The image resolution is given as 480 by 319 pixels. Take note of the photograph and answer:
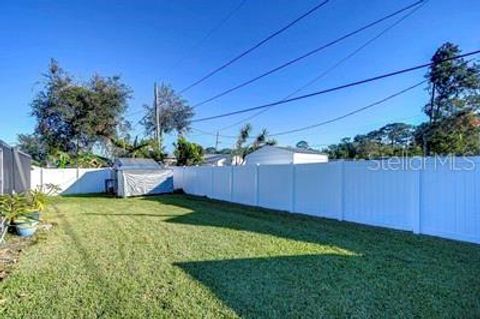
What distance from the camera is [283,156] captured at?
86.4ft

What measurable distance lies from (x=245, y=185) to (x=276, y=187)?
6.56 feet

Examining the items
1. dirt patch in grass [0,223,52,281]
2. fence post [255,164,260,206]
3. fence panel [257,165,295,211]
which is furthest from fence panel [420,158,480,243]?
dirt patch in grass [0,223,52,281]

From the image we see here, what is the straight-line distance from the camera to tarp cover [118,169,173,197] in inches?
671

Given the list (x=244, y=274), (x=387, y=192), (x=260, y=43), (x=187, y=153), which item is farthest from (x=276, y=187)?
(x=187, y=153)

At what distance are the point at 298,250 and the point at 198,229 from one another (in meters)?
2.83

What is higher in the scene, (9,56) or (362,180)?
(9,56)

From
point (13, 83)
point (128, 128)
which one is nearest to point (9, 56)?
point (13, 83)

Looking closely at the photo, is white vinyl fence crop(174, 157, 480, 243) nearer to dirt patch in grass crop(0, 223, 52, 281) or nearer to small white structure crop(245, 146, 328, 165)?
dirt patch in grass crop(0, 223, 52, 281)

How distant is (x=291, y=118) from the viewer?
24812 millimetres

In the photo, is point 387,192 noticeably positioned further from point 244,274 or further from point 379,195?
point 244,274

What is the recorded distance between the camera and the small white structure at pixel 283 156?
85.1 ft

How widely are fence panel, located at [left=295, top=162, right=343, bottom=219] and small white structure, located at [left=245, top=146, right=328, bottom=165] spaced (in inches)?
599

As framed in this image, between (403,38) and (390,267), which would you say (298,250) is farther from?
(403,38)

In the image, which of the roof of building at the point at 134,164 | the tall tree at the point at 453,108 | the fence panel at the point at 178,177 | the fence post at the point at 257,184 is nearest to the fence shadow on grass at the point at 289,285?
the fence post at the point at 257,184
